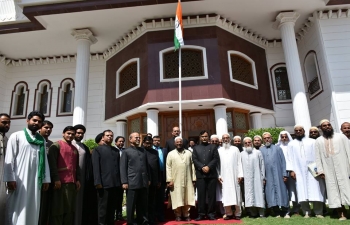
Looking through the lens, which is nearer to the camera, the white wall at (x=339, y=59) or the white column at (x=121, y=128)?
the white wall at (x=339, y=59)

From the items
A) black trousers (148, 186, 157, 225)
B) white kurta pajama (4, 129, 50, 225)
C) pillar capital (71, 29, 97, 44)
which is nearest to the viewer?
white kurta pajama (4, 129, 50, 225)

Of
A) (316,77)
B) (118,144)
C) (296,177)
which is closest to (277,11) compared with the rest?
(316,77)

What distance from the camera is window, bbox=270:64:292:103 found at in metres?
10.7

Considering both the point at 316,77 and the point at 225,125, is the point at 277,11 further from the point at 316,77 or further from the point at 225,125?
the point at 225,125

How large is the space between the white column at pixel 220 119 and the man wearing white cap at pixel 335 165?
169 inches

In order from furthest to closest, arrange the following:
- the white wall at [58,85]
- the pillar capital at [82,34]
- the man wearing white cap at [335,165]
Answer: the white wall at [58,85], the pillar capital at [82,34], the man wearing white cap at [335,165]

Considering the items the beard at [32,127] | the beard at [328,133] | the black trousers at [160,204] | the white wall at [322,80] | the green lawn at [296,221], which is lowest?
the green lawn at [296,221]

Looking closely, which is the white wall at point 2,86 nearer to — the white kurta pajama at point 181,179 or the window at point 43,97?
the window at point 43,97

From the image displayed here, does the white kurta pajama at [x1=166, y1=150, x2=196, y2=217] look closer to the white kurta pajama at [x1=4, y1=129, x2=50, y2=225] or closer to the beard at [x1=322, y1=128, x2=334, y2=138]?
the white kurta pajama at [x1=4, y1=129, x2=50, y2=225]

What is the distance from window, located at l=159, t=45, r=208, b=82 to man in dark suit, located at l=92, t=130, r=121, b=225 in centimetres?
518

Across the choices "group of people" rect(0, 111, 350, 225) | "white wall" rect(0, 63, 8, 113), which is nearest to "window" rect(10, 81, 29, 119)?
"white wall" rect(0, 63, 8, 113)

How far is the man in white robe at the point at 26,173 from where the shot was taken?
3107mm

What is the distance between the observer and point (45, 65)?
1230cm

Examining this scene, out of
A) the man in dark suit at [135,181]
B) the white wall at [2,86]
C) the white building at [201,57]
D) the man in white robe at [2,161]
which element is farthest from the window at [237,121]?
the white wall at [2,86]
